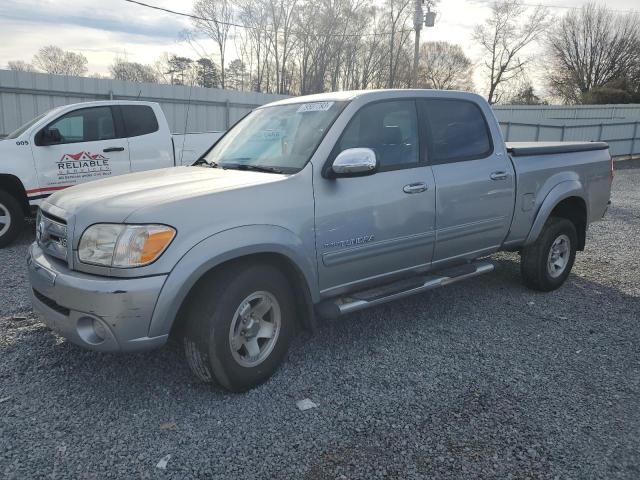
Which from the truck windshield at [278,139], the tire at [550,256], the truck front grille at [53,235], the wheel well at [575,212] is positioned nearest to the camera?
the truck front grille at [53,235]

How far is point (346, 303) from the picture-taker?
3.58m

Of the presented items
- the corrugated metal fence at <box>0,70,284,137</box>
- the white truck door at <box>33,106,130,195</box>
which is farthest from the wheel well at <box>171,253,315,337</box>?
the corrugated metal fence at <box>0,70,284,137</box>

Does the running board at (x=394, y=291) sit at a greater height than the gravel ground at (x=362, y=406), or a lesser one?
greater

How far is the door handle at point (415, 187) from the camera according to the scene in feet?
12.5

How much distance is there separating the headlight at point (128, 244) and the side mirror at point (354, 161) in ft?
3.78

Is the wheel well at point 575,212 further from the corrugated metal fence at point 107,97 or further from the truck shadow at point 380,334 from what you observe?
the corrugated metal fence at point 107,97

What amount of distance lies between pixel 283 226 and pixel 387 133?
1.26m

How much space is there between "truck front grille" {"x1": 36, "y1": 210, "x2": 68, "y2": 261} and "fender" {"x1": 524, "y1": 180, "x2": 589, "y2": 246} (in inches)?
158

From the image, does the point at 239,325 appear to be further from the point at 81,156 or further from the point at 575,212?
the point at 81,156

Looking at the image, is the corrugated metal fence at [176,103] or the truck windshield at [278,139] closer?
the truck windshield at [278,139]

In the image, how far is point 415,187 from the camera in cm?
388

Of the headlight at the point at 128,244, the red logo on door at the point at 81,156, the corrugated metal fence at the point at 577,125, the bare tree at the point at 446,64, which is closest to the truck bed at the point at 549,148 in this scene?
the headlight at the point at 128,244

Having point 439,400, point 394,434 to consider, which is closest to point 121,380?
point 394,434

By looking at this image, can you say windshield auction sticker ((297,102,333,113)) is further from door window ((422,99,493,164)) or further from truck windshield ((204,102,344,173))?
door window ((422,99,493,164))
